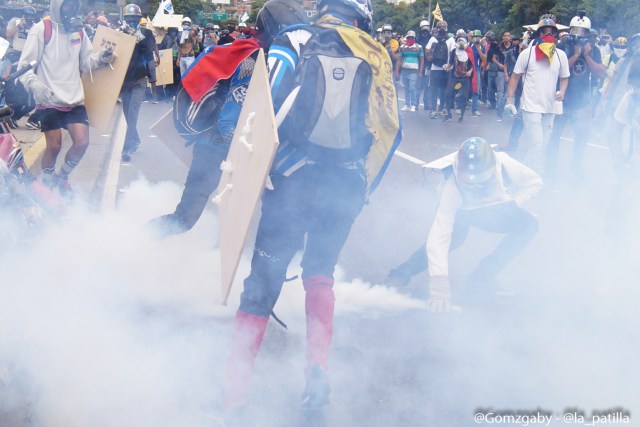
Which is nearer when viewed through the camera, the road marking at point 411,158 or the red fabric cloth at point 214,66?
the red fabric cloth at point 214,66

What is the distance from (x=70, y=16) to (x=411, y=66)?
990 centimetres

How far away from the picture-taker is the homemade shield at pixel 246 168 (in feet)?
8.41

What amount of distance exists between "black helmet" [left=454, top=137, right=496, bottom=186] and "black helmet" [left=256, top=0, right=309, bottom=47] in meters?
1.25

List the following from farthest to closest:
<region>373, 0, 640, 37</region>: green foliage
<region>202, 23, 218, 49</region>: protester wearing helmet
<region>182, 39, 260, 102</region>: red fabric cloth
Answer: <region>373, 0, 640, 37</region>: green foliage → <region>202, 23, 218, 49</region>: protester wearing helmet → <region>182, 39, 260, 102</region>: red fabric cloth

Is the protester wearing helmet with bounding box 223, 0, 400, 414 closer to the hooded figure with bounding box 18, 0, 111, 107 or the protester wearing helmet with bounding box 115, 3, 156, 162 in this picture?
the hooded figure with bounding box 18, 0, 111, 107

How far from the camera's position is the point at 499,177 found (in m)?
4.32

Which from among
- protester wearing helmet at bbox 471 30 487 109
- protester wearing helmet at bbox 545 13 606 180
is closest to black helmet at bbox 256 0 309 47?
protester wearing helmet at bbox 545 13 606 180

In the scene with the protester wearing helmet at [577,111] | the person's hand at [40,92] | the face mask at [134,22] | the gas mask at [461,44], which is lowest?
the gas mask at [461,44]

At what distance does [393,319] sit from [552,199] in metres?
3.67

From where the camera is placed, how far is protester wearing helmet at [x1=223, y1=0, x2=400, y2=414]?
2.73 meters

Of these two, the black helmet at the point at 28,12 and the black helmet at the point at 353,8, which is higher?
the black helmet at the point at 353,8

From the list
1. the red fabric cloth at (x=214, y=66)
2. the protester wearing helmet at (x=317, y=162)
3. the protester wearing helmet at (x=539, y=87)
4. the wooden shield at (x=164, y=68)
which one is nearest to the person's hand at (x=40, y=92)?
the red fabric cloth at (x=214, y=66)

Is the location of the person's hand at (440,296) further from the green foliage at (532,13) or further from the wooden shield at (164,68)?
the green foliage at (532,13)

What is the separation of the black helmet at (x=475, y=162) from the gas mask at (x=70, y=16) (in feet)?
10.3
